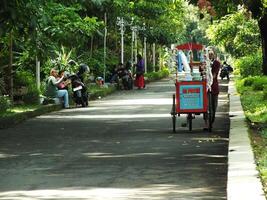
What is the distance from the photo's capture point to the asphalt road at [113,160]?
8.71 metres

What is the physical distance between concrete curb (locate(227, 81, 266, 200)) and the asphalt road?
20cm

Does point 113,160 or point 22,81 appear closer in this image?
point 113,160

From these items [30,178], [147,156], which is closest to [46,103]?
[147,156]

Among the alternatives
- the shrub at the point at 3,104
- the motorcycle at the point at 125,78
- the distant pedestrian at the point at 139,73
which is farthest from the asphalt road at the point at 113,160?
the distant pedestrian at the point at 139,73

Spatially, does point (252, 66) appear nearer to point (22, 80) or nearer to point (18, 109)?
point (22, 80)

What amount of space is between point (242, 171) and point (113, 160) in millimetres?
2827

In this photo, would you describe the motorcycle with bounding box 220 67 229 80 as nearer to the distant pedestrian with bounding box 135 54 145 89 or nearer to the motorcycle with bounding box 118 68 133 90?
the distant pedestrian with bounding box 135 54 145 89

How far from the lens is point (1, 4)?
14367mm

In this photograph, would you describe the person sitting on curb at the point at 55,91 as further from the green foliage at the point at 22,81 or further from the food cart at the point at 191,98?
the food cart at the point at 191,98

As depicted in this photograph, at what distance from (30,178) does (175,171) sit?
2.00 metres

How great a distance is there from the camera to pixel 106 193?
8.53 meters

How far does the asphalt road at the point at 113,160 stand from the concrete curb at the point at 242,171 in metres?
0.20

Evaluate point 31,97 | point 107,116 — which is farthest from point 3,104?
point 31,97

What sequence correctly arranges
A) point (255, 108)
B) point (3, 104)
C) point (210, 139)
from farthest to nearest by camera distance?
point (3, 104), point (255, 108), point (210, 139)
